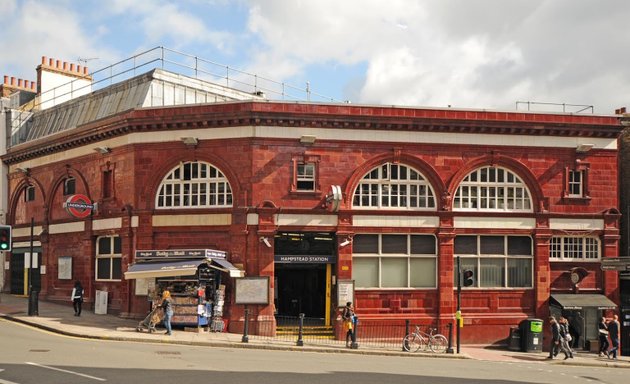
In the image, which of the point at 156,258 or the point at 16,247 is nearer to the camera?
the point at 156,258

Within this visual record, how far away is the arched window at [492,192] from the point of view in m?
31.6

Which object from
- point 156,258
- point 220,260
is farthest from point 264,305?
point 156,258

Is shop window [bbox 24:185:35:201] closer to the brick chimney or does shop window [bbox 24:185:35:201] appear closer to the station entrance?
the brick chimney

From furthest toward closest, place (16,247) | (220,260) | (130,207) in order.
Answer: (16,247) < (130,207) < (220,260)

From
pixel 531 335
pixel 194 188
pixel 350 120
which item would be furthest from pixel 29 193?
pixel 531 335

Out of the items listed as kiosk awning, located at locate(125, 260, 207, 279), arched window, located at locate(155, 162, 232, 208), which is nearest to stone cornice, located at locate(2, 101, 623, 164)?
arched window, located at locate(155, 162, 232, 208)

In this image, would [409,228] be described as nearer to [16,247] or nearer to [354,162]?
[354,162]

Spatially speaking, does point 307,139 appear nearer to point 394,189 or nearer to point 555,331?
point 394,189

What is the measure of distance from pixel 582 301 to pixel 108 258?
20417mm

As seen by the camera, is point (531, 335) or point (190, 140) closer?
point (531, 335)

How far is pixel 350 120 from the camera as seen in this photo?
3045 centimetres

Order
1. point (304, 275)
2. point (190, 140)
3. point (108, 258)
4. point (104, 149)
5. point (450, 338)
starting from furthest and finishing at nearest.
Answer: point (108, 258)
point (104, 149)
point (304, 275)
point (190, 140)
point (450, 338)

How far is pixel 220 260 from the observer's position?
95.7 feet

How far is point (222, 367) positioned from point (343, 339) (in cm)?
1082
